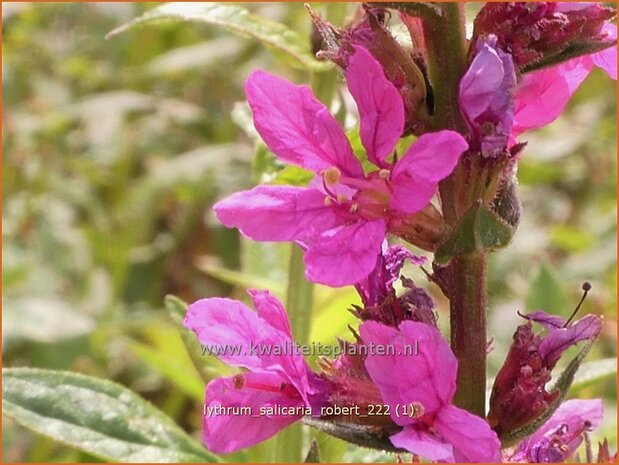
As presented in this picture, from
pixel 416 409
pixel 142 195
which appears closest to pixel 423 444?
pixel 416 409

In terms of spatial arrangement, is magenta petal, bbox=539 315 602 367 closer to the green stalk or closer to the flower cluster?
the flower cluster

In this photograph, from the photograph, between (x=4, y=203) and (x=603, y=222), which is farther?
(x=4, y=203)

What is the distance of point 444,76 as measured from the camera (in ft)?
3.71

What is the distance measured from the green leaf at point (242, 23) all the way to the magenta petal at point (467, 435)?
0.76 m

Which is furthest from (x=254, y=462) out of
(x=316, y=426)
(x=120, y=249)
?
(x=120, y=249)

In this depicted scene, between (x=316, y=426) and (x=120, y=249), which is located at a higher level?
(x=120, y=249)

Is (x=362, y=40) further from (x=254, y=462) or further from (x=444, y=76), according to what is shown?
(x=254, y=462)

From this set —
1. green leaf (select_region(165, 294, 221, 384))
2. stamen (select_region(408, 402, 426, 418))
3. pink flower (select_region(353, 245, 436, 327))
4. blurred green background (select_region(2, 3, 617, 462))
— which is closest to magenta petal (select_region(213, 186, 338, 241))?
pink flower (select_region(353, 245, 436, 327))

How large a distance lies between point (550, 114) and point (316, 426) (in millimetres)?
513

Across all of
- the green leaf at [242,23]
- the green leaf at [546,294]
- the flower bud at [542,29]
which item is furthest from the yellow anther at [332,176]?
the green leaf at [546,294]

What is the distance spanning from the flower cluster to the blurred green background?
3.40 ft

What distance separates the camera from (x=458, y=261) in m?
1.14

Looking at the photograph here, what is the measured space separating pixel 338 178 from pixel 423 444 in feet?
1.09

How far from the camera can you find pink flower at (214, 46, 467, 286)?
1056mm
